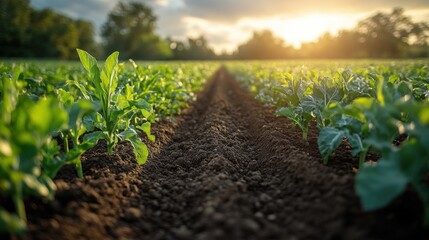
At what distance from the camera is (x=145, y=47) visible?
63.0m

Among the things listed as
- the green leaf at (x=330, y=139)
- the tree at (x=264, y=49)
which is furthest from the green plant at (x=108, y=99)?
the tree at (x=264, y=49)

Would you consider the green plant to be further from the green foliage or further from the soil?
the green foliage

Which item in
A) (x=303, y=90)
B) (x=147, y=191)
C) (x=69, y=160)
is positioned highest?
(x=303, y=90)

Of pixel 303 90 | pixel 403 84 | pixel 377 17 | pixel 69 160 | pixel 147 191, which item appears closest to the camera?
pixel 69 160

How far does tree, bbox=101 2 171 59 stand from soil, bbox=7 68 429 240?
199 feet

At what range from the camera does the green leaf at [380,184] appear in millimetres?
1795

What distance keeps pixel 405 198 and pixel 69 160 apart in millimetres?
2709

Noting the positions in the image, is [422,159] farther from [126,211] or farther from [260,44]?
[260,44]

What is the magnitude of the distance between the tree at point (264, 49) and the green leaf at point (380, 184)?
73.9m

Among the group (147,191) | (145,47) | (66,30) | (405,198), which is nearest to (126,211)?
(147,191)

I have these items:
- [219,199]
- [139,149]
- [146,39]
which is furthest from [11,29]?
[219,199]

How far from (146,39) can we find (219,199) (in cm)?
6677

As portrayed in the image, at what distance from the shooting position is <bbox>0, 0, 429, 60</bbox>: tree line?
4884 cm

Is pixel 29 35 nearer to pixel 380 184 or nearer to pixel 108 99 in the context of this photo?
pixel 108 99
